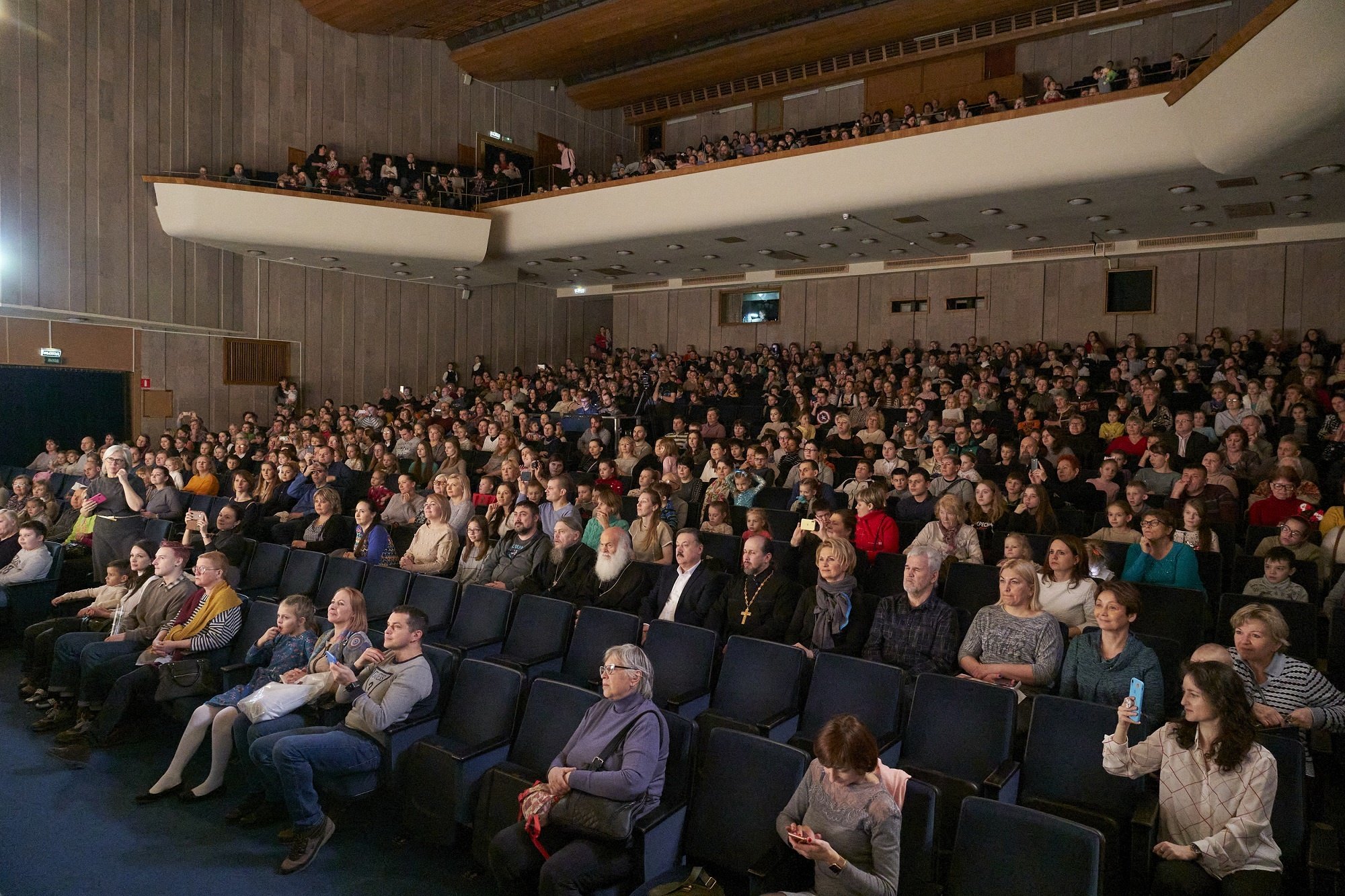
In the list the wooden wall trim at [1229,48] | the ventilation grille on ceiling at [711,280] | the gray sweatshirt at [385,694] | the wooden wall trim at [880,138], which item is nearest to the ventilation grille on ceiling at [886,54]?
the ventilation grille on ceiling at [711,280]

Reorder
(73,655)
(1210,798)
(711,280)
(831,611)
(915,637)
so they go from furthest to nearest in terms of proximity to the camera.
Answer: (711,280), (73,655), (831,611), (915,637), (1210,798)

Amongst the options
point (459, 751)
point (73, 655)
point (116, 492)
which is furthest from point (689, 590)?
point (116, 492)

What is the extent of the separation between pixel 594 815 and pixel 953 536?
2.51 m

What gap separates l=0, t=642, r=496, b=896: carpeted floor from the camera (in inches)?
102

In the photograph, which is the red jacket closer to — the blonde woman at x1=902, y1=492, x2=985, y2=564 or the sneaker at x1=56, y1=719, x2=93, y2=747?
the blonde woman at x1=902, y1=492, x2=985, y2=564

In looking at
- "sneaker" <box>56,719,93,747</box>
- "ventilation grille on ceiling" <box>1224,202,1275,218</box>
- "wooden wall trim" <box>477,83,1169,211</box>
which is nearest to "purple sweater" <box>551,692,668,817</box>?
"sneaker" <box>56,719,93,747</box>

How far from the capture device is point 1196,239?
32.0 ft

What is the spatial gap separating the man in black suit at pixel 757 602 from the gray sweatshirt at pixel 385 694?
1.21 m

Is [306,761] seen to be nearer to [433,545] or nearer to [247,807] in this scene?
[247,807]

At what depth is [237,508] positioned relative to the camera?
19.6 feet

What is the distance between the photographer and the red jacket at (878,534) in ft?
14.7

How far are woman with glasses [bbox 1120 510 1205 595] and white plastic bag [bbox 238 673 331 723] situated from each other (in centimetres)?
334

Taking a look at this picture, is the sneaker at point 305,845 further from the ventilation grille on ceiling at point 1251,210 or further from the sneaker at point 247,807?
the ventilation grille on ceiling at point 1251,210

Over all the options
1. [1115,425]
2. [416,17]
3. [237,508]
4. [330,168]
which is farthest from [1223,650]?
[416,17]
